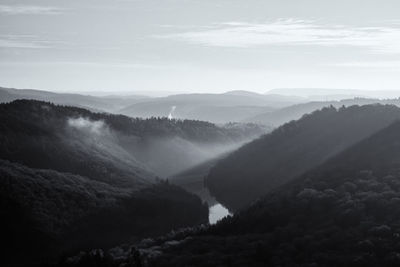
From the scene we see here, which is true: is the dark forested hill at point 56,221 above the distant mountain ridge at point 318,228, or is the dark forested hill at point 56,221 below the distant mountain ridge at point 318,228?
below

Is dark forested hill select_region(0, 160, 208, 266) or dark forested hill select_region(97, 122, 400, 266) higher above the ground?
dark forested hill select_region(97, 122, 400, 266)

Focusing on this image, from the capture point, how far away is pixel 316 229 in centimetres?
11269

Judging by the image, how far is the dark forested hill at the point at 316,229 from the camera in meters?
94.9

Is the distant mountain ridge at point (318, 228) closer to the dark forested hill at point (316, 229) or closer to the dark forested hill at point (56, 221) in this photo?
the dark forested hill at point (316, 229)

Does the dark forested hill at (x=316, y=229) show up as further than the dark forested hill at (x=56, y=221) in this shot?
No

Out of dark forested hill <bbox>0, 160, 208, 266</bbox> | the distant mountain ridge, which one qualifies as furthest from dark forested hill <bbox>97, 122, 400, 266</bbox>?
dark forested hill <bbox>0, 160, 208, 266</bbox>

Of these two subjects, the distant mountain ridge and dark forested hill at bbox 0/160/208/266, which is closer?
the distant mountain ridge

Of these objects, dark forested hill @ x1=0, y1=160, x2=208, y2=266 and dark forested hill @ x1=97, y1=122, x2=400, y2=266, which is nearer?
dark forested hill @ x1=97, y1=122, x2=400, y2=266

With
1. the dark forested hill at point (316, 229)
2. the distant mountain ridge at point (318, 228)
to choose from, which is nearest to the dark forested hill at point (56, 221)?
the dark forested hill at point (316, 229)

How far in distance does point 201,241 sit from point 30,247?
197 feet

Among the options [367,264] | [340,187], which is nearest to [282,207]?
[340,187]

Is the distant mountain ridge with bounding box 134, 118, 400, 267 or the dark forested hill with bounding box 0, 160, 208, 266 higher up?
the distant mountain ridge with bounding box 134, 118, 400, 267

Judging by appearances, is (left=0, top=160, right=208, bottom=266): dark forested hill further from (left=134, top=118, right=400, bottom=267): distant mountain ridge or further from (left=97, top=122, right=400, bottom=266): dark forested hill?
(left=134, top=118, right=400, bottom=267): distant mountain ridge

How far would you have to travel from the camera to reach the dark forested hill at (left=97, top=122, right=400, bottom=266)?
311 ft
